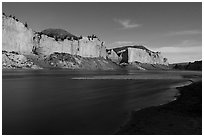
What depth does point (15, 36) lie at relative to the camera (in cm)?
16475

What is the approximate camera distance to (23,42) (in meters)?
170

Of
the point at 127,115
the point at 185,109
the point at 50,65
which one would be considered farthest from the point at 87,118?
the point at 50,65

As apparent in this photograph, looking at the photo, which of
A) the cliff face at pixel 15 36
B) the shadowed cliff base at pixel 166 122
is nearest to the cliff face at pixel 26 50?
the cliff face at pixel 15 36

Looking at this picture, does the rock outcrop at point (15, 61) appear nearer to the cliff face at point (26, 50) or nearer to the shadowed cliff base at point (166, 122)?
the cliff face at point (26, 50)

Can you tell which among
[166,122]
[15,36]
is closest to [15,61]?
[15,36]

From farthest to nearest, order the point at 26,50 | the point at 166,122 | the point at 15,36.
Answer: the point at 26,50
the point at 15,36
the point at 166,122

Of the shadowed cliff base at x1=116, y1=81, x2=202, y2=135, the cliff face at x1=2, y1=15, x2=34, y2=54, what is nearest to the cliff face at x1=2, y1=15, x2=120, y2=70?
the cliff face at x1=2, y1=15, x2=34, y2=54

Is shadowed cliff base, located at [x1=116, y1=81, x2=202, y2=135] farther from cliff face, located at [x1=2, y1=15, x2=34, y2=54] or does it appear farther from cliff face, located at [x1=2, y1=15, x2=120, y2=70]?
cliff face, located at [x1=2, y1=15, x2=34, y2=54]

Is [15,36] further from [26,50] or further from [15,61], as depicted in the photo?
[15,61]

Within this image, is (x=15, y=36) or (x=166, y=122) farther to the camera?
(x=15, y=36)

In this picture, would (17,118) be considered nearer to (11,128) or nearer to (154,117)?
(11,128)

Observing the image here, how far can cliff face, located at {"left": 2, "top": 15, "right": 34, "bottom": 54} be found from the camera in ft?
525

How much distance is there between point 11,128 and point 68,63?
179774 mm

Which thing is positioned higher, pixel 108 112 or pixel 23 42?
pixel 23 42
